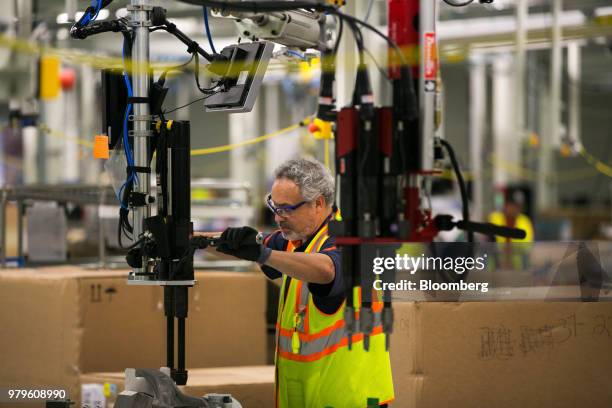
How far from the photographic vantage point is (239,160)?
1254 cm

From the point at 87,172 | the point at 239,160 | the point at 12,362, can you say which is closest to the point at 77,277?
the point at 12,362

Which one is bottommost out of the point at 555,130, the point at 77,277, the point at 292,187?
the point at 77,277

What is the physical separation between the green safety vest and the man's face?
0.05m

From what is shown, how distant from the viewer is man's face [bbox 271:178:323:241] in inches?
123

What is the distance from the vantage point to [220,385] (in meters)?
3.49

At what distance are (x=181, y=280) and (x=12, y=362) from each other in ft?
3.90

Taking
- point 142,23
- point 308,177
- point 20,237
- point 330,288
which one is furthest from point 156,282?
point 20,237

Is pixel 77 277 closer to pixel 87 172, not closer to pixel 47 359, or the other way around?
pixel 47 359

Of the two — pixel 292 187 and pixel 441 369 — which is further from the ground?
pixel 292 187

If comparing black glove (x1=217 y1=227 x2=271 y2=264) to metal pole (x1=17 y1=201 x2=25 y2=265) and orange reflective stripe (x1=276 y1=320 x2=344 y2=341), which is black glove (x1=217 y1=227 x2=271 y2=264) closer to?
orange reflective stripe (x1=276 y1=320 x2=344 y2=341)

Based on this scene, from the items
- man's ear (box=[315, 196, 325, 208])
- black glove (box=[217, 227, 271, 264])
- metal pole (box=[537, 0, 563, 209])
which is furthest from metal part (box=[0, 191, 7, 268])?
metal pole (box=[537, 0, 563, 209])

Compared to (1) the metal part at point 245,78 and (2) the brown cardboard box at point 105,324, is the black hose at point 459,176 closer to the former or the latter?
(1) the metal part at point 245,78

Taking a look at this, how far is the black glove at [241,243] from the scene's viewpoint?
2477 millimetres

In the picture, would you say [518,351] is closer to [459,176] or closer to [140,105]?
[459,176]
